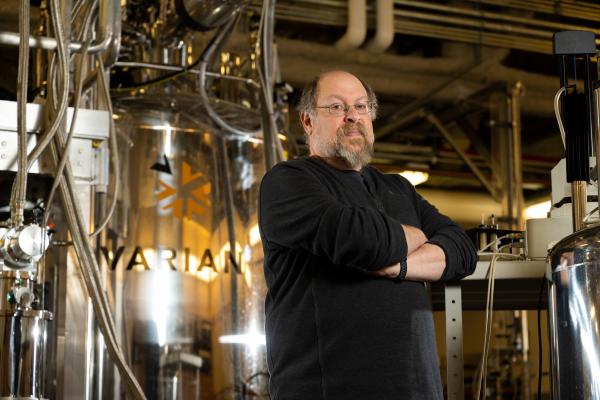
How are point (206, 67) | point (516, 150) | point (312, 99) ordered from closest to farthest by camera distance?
point (312, 99) < point (206, 67) < point (516, 150)

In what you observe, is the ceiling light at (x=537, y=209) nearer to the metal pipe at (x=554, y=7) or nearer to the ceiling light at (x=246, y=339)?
the metal pipe at (x=554, y=7)

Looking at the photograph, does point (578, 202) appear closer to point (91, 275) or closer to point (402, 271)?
point (402, 271)

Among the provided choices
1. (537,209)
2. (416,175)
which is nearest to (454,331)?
(416,175)

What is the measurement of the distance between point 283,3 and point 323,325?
280cm

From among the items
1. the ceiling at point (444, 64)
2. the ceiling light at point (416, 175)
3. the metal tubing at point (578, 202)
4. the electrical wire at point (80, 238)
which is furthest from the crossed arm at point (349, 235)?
the ceiling light at point (416, 175)

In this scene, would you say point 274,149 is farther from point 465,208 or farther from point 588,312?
point 465,208

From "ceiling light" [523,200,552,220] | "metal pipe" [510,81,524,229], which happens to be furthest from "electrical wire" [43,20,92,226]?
"ceiling light" [523,200,552,220]

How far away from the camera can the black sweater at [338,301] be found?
5.10 ft

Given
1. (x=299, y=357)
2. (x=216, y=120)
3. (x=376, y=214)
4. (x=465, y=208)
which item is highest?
(x=465, y=208)

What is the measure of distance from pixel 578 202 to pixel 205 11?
1.62 m

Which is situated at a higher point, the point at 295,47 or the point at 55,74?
the point at 295,47

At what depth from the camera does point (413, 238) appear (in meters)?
1.67

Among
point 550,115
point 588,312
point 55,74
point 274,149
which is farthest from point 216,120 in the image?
point 550,115

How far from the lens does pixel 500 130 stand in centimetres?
528
